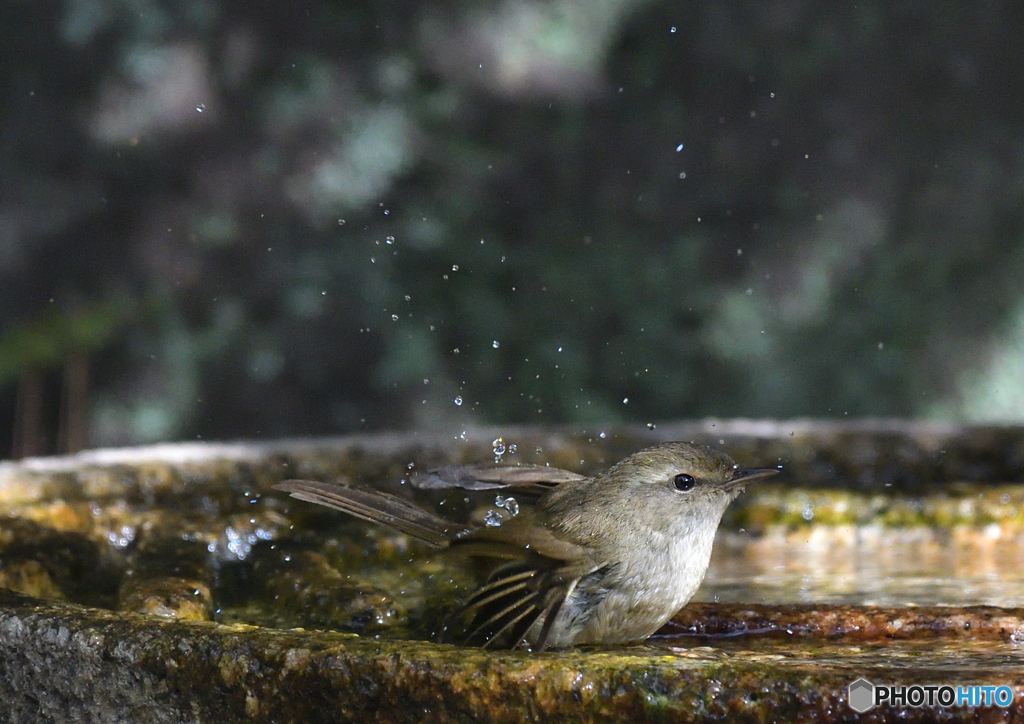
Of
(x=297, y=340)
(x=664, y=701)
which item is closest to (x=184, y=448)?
(x=664, y=701)

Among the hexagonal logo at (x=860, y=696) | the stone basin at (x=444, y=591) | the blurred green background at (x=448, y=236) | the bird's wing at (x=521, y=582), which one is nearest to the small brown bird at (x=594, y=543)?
the bird's wing at (x=521, y=582)

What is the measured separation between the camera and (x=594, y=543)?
92.9 inches

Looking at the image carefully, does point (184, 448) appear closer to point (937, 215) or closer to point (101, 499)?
point (101, 499)

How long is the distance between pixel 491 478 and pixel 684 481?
0.43m

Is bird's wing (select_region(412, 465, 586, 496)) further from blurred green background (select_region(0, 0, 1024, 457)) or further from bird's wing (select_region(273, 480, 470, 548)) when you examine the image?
blurred green background (select_region(0, 0, 1024, 457))

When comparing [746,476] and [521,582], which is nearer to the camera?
[521,582]

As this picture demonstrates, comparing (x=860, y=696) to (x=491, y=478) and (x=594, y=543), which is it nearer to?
(x=594, y=543)

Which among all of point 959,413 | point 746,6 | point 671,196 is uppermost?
point 746,6

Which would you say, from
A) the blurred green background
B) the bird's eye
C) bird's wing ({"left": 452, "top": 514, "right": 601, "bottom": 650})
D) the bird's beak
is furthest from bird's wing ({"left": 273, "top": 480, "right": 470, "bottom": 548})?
the blurred green background

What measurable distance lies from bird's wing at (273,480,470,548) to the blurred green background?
631 cm

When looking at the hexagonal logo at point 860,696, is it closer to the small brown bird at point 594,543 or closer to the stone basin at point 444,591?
the stone basin at point 444,591

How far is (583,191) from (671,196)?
0.67 metres

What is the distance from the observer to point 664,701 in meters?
1.69

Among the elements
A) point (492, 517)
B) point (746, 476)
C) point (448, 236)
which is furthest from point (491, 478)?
point (448, 236)
